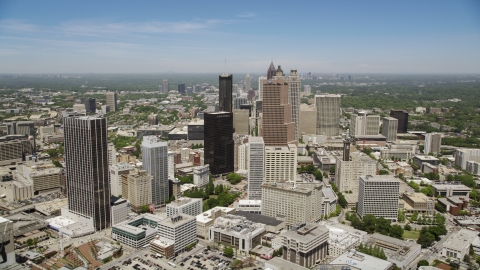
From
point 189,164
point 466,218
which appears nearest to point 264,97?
point 189,164

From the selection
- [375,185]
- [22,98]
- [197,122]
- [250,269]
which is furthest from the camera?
[22,98]

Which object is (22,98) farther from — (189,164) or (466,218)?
(466,218)

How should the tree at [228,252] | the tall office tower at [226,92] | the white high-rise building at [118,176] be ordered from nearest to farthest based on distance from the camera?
the tree at [228,252], the white high-rise building at [118,176], the tall office tower at [226,92]

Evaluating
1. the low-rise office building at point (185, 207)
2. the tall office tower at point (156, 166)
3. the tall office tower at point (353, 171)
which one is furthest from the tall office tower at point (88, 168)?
the tall office tower at point (353, 171)

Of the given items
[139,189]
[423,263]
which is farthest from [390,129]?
[139,189]

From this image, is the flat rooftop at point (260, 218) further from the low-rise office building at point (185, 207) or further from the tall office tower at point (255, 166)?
the tall office tower at point (255, 166)
